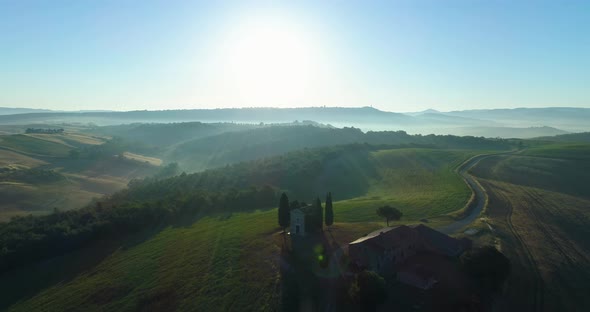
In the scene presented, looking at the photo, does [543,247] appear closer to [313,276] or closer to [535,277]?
[535,277]

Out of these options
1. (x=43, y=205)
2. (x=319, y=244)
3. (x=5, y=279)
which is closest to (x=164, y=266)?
(x=319, y=244)

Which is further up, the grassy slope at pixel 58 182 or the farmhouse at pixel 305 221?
the farmhouse at pixel 305 221

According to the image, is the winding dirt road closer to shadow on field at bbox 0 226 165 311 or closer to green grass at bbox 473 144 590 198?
green grass at bbox 473 144 590 198

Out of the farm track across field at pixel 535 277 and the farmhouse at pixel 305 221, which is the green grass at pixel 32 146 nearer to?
the farmhouse at pixel 305 221

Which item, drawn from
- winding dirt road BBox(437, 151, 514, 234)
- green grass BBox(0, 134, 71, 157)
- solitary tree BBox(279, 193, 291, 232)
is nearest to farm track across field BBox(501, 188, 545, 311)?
winding dirt road BBox(437, 151, 514, 234)

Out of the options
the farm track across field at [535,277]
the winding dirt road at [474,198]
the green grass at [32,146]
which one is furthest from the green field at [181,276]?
the green grass at [32,146]

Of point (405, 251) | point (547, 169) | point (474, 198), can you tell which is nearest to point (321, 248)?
point (405, 251)
